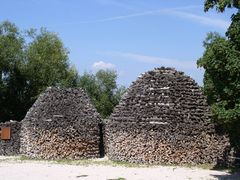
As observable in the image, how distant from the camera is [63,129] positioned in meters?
25.1

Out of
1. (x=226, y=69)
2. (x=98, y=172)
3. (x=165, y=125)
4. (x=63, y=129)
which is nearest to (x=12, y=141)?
(x=63, y=129)

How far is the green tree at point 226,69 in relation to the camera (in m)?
15.4

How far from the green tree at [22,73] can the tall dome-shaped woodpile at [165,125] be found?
1954cm

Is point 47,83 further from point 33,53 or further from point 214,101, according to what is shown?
point 214,101

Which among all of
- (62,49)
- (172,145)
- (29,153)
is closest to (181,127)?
(172,145)

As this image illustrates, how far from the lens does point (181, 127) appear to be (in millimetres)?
21750

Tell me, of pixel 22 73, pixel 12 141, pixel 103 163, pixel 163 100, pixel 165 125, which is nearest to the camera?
pixel 165 125

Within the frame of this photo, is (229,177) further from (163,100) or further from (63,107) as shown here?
(63,107)

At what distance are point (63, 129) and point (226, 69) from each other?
11746 millimetres

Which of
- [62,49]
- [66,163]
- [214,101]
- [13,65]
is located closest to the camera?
[214,101]

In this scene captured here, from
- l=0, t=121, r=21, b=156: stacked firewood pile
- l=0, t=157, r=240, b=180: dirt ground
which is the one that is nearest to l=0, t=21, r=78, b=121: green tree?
l=0, t=121, r=21, b=156: stacked firewood pile

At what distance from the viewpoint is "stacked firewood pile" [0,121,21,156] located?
28.2m

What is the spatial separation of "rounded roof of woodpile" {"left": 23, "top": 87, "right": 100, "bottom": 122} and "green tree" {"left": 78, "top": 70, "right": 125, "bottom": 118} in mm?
18717

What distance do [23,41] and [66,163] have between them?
2538 cm
